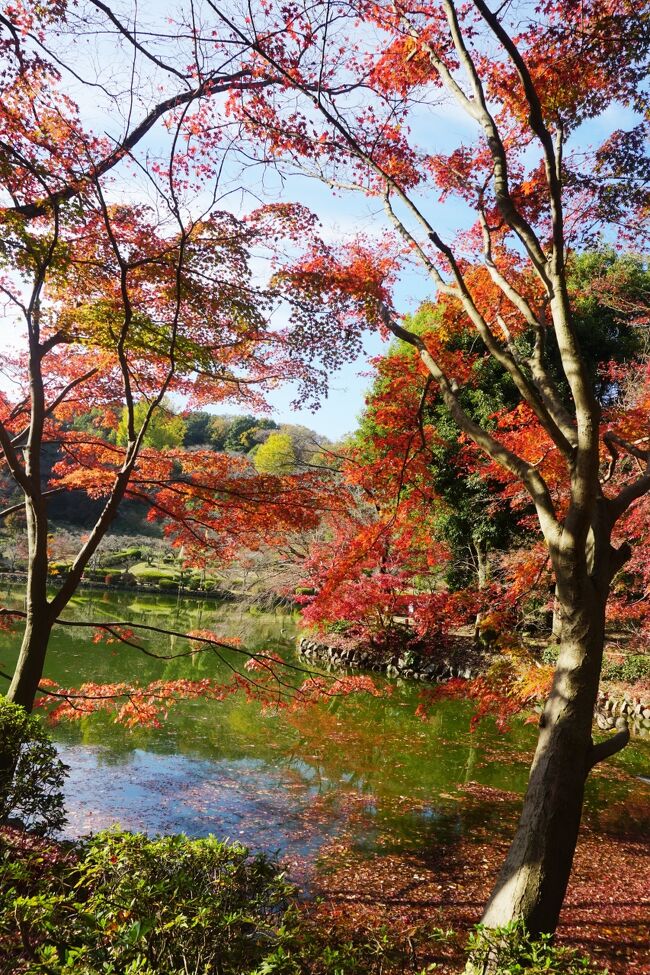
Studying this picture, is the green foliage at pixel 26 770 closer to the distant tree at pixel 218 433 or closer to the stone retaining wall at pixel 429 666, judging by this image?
the stone retaining wall at pixel 429 666

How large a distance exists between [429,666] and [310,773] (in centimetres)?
713

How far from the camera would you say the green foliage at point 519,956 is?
1.79 m

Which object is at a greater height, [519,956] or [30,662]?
[30,662]

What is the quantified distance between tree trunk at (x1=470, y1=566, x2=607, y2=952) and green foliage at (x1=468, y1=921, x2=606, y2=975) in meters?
0.27

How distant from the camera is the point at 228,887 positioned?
Result: 2.19 metres

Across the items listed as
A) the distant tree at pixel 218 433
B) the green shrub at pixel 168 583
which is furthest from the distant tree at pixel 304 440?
the green shrub at pixel 168 583

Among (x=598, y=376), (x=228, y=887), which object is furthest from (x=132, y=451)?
(x=598, y=376)

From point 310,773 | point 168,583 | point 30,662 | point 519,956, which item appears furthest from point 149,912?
point 168,583

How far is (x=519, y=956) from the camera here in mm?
1942

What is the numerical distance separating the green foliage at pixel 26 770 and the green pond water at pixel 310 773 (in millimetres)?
2260

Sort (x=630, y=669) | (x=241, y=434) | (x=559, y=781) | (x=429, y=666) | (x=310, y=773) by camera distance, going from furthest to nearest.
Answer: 1. (x=241, y=434)
2. (x=429, y=666)
3. (x=630, y=669)
4. (x=310, y=773)
5. (x=559, y=781)

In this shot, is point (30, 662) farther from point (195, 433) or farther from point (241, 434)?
point (195, 433)

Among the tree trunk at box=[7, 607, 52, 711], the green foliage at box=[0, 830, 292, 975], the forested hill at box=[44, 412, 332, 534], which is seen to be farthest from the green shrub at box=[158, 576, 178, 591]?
the green foliage at box=[0, 830, 292, 975]

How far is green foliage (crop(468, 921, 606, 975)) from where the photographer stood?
1.79 metres
